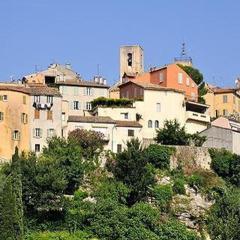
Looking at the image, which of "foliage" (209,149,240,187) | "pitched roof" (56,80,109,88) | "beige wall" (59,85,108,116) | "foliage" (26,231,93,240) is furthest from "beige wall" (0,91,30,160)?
"foliage" (209,149,240,187)

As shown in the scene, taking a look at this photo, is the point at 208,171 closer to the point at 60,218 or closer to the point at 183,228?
the point at 183,228

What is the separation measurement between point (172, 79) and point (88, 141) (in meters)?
17.2

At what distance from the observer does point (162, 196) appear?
3034 inches

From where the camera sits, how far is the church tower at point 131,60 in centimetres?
10819

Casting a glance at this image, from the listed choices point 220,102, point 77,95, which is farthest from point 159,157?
point 220,102

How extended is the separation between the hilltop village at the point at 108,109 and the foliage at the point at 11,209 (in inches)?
354

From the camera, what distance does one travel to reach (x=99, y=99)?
88.1 m

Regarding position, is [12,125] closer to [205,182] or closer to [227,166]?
[205,182]

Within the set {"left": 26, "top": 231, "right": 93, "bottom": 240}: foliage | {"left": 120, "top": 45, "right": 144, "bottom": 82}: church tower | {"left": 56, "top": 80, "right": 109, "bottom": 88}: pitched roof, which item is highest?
{"left": 120, "top": 45, "right": 144, "bottom": 82}: church tower

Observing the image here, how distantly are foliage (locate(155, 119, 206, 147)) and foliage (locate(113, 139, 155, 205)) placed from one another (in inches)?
275

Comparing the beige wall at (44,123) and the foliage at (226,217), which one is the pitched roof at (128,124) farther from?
the foliage at (226,217)

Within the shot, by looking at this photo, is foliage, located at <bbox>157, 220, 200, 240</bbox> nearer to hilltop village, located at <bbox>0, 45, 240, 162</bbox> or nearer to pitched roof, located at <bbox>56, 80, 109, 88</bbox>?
hilltop village, located at <bbox>0, 45, 240, 162</bbox>

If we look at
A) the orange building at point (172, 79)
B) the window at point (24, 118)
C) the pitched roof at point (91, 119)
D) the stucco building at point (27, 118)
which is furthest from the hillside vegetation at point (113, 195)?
the orange building at point (172, 79)

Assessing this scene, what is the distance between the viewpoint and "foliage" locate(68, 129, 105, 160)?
80113 mm
